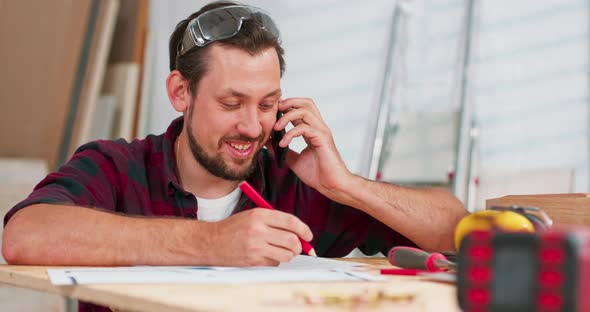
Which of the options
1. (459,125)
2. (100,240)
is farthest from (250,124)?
(459,125)

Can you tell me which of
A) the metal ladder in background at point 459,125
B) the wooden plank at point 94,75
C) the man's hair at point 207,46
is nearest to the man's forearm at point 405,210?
the man's hair at point 207,46

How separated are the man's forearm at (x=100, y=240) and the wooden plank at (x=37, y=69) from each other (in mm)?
3027

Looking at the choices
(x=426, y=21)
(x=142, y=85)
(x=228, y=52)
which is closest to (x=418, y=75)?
(x=426, y=21)

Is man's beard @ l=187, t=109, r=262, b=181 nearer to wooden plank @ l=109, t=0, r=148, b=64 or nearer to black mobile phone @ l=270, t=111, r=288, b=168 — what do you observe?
black mobile phone @ l=270, t=111, r=288, b=168

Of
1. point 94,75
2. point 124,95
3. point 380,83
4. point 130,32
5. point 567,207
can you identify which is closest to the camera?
point 567,207

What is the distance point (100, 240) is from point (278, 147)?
64 cm

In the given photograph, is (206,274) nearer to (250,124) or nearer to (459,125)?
(250,124)

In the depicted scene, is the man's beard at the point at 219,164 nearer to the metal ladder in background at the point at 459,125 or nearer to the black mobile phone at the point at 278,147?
the black mobile phone at the point at 278,147

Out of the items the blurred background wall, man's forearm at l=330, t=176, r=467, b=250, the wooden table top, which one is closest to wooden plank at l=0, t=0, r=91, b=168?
the blurred background wall

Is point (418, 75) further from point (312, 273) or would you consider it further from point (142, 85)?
point (312, 273)

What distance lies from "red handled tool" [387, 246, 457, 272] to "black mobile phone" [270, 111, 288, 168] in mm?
609

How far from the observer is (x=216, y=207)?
182 cm

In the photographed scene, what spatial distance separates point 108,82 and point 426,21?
1969mm

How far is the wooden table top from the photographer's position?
797 mm
